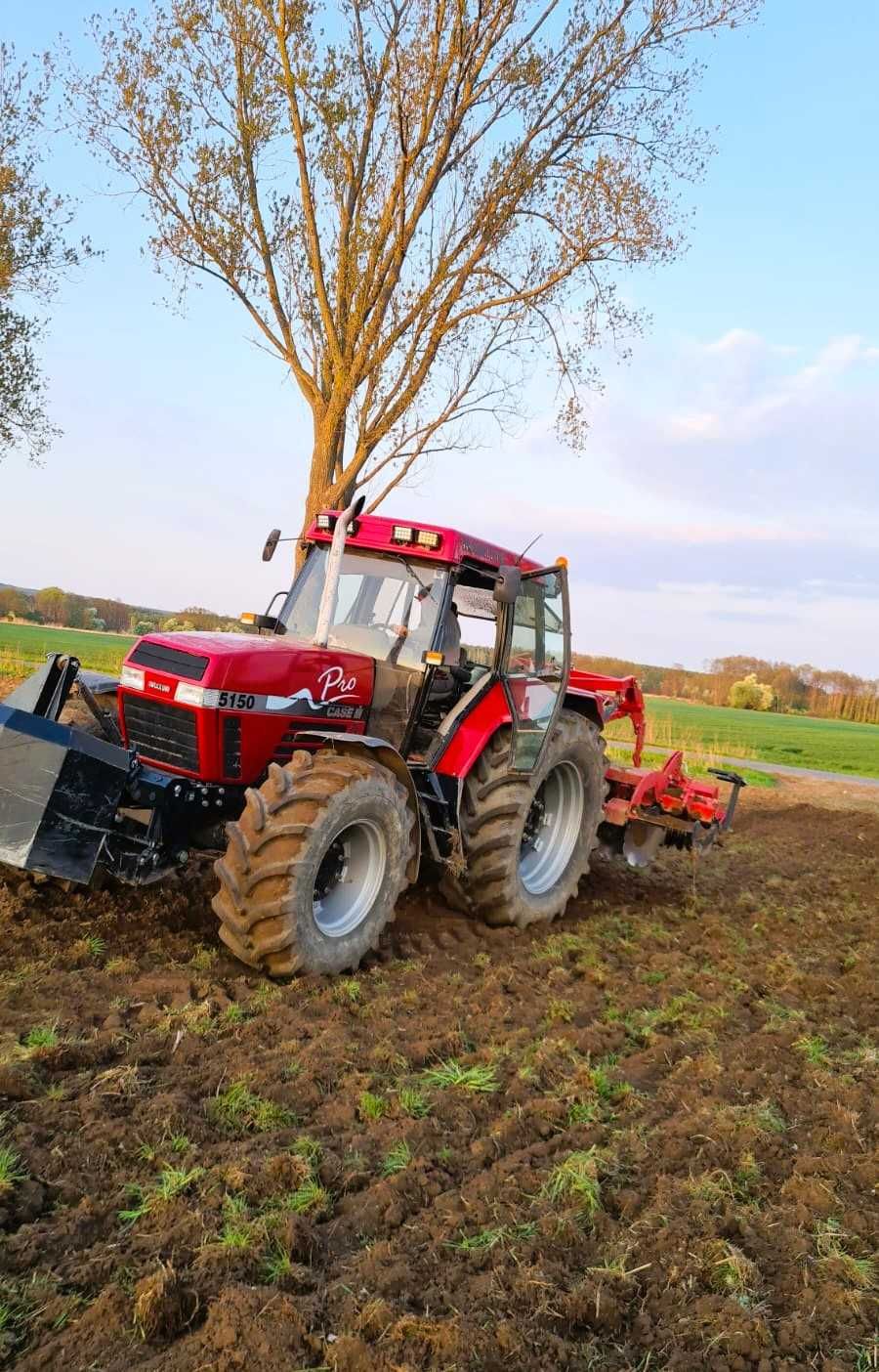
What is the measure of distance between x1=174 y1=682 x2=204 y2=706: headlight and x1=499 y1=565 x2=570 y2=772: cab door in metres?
2.02

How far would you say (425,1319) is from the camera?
2.39m

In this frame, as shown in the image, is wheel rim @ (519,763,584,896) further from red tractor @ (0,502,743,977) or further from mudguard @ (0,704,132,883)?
mudguard @ (0,704,132,883)

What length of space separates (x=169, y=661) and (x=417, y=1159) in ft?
9.55

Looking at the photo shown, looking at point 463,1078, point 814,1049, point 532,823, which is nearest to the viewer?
point 463,1078

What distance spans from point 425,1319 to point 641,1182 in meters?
1.13

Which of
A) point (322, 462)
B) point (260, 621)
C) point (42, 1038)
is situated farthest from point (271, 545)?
point (322, 462)

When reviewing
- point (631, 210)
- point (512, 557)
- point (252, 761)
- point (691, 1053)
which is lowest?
point (691, 1053)

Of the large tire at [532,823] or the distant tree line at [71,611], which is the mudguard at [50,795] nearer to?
the large tire at [532,823]

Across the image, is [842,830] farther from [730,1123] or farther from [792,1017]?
[730,1123]

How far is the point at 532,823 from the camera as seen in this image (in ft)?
22.6

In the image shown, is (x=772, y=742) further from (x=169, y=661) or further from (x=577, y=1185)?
(x=577, y=1185)

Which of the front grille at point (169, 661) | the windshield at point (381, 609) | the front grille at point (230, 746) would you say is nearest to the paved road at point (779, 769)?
the windshield at point (381, 609)

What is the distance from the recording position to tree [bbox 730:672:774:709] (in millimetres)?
55656

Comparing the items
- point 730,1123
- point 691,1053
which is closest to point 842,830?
point 691,1053
